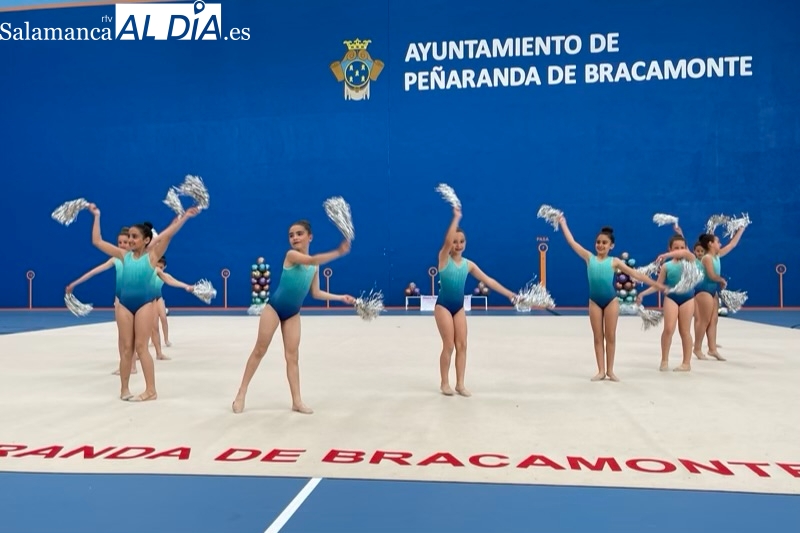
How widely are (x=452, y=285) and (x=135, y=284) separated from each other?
310cm

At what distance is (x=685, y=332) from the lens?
8242 millimetres

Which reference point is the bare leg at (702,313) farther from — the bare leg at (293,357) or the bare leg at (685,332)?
the bare leg at (293,357)

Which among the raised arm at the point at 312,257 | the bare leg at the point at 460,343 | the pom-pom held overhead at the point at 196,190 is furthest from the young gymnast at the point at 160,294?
the bare leg at the point at 460,343

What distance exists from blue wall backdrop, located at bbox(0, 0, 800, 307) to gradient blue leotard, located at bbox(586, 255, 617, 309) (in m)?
12.8

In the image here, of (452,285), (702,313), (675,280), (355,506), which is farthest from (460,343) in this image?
(702,313)

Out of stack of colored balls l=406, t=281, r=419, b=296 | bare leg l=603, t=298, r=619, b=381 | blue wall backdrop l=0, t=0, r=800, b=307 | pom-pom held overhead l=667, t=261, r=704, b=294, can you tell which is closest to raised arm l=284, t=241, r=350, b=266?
bare leg l=603, t=298, r=619, b=381

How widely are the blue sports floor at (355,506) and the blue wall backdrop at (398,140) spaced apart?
55.6ft

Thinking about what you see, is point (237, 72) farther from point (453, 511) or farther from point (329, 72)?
point (453, 511)

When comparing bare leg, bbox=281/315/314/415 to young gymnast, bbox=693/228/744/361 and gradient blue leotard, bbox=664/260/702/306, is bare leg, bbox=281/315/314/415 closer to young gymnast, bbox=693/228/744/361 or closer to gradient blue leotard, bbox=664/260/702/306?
gradient blue leotard, bbox=664/260/702/306

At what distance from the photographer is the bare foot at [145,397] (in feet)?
20.8

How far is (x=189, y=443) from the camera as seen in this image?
468cm

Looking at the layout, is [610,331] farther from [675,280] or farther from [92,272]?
[92,272]

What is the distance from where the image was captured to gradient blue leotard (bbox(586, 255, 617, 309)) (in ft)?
24.7

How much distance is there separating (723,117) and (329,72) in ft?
39.7
